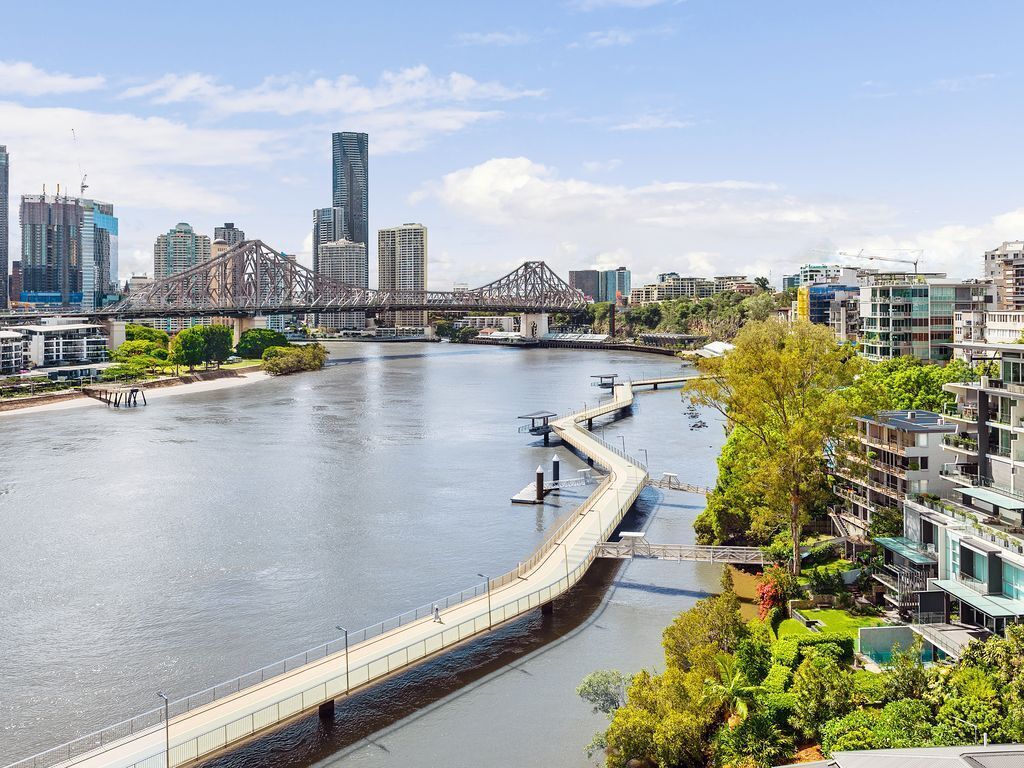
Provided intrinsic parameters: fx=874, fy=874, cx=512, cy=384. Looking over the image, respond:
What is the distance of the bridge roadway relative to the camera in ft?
59.1

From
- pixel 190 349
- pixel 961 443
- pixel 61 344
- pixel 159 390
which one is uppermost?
pixel 61 344

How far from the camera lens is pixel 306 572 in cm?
3092

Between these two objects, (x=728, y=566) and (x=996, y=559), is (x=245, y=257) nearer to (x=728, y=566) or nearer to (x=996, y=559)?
(x=728, y=566)

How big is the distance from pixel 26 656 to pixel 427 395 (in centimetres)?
6448

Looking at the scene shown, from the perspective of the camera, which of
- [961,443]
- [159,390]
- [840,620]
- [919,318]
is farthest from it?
[159,390]

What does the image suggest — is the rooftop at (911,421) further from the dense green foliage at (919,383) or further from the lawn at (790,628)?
the dense green foliage at (919,383)

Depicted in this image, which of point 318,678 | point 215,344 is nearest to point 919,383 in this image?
point 318,678

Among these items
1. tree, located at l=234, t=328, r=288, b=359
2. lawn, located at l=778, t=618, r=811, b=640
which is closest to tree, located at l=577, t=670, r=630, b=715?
lawn, located at l=778, t=618, r=811, b=640

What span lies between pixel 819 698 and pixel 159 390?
86437 millimetres

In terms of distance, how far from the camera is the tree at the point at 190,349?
103 metres

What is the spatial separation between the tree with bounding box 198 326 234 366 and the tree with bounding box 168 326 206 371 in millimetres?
456

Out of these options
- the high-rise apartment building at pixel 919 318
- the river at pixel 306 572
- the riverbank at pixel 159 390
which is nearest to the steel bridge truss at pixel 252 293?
the riverbank at pixel 159 390

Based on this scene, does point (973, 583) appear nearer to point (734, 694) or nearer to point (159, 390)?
point (734, 694)

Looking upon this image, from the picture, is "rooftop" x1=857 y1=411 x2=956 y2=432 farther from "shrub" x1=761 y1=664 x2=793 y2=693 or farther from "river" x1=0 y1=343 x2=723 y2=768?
"shrub" x1=761 y1=664 x2=793 y2=693
